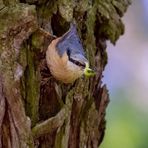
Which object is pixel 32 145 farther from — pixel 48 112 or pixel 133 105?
pixel 133 105

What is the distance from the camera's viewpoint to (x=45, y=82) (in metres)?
0.80

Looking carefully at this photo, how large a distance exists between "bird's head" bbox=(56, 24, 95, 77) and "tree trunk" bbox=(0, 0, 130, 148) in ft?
0.13

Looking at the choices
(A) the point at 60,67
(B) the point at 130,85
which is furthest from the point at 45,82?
(B) the point at 130,85

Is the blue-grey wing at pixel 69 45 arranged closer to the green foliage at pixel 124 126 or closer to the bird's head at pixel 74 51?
the bird's head at pixel 74 51

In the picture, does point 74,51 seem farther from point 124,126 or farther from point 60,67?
point 124,126

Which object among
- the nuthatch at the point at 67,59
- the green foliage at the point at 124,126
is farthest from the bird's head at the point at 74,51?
the green foliage at the point at 124,126

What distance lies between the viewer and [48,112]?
2.68ft

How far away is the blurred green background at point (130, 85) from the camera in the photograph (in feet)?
5.35

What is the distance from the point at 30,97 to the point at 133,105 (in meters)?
1.12

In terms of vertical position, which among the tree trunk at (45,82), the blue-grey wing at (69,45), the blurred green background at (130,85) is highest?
the blue-grey wing at (69,45)

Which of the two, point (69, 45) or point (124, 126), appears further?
point (124, 126)

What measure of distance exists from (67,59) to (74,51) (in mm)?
23

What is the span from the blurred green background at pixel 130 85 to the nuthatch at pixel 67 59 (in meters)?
0.86

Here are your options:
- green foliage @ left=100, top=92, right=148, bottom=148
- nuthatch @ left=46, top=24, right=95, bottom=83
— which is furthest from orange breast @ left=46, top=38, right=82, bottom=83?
green foliage @ left=100, top=92, right=148, bottom=148
